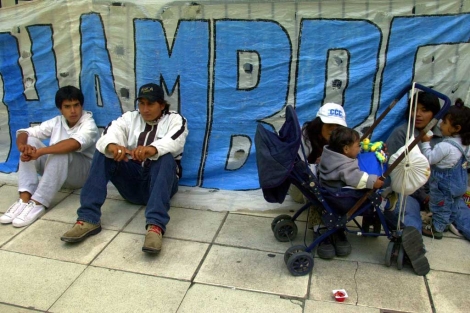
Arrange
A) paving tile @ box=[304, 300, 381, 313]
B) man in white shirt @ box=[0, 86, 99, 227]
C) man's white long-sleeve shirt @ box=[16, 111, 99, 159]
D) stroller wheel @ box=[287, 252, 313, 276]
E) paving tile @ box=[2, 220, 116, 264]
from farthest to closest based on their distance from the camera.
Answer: man's white long-sleeve shirt @ box=[16, 111, 99, 159] → man in white shirt @ box=[0, 86, 99, 227] → paving tile @ box=[2, 220, 116, 264] → stroller wheel @ box=[287, 252, 313, 276] → paving tile @ box=[304, 300, 381, 313]

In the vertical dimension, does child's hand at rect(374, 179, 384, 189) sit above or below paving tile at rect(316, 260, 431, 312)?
above

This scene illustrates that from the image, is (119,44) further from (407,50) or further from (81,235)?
(407,50)

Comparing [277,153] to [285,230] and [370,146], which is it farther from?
[285,230]

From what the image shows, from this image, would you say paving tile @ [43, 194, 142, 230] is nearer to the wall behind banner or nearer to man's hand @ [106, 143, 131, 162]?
man's hand @ [106, 143, 131, 162]

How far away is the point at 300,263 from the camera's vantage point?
9.70 feet

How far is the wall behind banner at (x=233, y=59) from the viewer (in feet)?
12.3

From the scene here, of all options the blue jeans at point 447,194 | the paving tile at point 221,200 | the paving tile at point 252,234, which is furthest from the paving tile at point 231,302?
the blue jeans at point 447,194

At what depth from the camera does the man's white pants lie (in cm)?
389

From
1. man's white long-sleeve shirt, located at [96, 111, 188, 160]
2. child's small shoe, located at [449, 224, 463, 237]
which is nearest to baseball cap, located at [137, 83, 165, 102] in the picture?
man's white long-sleeve shirt, located at [96, 111, 188, 160]

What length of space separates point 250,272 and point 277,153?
0.88 m

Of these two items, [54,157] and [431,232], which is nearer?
[431,232]

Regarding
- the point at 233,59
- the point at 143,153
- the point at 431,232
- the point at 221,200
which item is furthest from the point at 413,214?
the point at 143,153

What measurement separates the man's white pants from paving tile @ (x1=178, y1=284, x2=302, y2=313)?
5.95 feet

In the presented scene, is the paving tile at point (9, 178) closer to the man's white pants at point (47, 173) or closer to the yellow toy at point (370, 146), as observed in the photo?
the man's white pants at point (47, 173)
